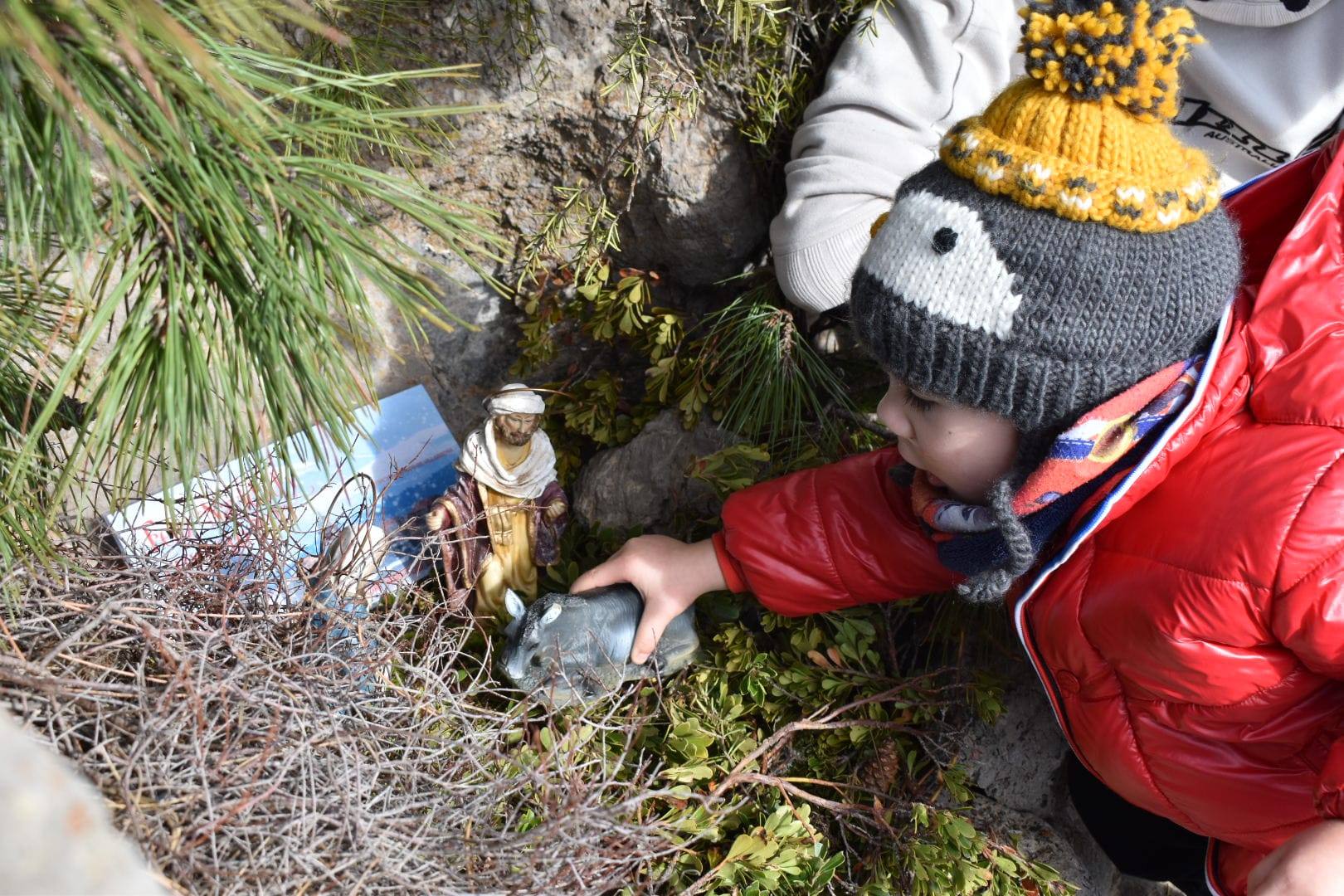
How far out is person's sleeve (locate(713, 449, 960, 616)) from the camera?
1132mm

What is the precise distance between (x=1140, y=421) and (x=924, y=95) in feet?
2.09

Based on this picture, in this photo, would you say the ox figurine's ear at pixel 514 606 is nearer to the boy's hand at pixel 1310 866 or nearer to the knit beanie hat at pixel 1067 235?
the knit beanie hat at pixel 1067 235

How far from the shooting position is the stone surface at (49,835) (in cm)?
36

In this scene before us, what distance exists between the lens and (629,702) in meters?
1.19

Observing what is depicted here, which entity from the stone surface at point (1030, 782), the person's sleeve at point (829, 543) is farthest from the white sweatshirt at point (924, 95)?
the stone surface at point (1030, 782)

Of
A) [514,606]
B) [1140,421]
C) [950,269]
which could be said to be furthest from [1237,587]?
[514,606]

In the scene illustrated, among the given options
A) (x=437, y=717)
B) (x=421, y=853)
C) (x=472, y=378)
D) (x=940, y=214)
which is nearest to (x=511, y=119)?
(x=472, y=378)

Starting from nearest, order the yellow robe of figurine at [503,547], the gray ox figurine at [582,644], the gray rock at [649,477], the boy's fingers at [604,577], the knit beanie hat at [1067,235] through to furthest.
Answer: the knit beanie hat at [1067,235] → the gray ox figurine at [582,644] → the boy's fingers at [604,577] → the yellow robe of figurine at [503,547] → the gray rock at [649,477]

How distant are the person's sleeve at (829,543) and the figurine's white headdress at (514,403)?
0.30 m

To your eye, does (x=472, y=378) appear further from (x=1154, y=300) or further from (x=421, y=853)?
(x=1154, y=300)

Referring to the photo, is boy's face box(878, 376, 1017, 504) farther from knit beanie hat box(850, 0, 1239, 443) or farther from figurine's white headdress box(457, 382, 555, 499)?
figurine's white headdress box(457, 382, 555, 499)

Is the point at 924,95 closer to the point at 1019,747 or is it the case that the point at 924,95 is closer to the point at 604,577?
the point at 604,577

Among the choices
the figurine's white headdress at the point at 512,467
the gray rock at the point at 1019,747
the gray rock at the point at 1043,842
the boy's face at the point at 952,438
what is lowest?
the gray rock at the point at 1043,842

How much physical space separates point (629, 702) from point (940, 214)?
2.43 ft
